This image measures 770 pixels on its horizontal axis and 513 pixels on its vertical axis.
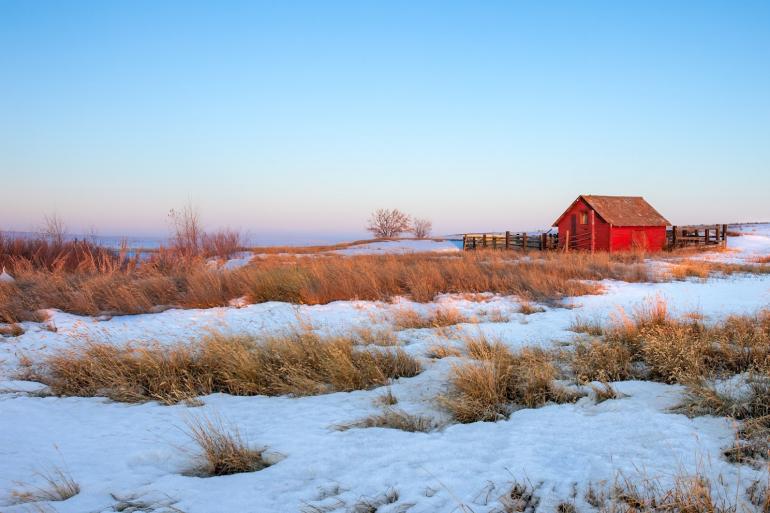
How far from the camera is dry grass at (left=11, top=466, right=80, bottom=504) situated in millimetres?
2764

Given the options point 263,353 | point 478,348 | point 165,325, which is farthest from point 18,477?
point 165,325

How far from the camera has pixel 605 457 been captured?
297 centimetres

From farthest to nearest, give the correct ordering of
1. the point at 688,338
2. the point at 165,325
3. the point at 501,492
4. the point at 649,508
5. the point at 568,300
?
the point at 568,300
the point at 165,325
the point at 688,338
the point at 501,492
the point at 649,508

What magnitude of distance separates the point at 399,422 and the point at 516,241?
1287 inches

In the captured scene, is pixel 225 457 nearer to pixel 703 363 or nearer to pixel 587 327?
pixel 703 363

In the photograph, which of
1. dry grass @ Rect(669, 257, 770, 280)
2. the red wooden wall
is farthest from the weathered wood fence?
dry grass @ Rect(669, 257, 770, 280)

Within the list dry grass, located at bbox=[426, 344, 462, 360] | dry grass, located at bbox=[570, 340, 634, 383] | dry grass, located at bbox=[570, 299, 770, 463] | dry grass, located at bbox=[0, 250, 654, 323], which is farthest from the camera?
dry grass, located at bbox=[0, 250, 654, 323]

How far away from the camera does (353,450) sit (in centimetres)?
334

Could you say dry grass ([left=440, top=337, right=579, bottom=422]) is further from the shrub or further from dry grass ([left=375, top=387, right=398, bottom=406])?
the shrub

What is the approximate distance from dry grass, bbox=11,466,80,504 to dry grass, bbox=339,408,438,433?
1.84m

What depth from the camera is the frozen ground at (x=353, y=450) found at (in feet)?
8.98

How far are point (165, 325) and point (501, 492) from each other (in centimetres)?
707

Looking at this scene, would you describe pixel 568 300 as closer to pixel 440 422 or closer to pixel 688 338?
pixel 688 338

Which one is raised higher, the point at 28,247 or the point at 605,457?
the point at 28,247
